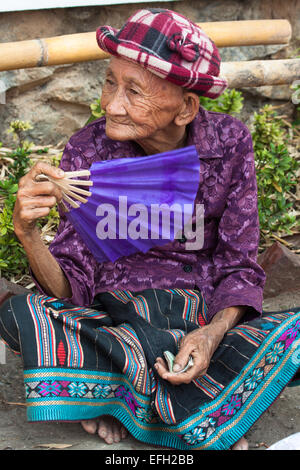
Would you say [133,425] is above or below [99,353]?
below

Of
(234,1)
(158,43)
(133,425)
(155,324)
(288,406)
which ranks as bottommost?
(288,406)

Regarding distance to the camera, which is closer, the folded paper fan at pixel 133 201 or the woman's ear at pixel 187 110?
the folded paper fan at pixel 133 201

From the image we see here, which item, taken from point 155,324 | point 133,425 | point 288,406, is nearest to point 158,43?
point 155,324

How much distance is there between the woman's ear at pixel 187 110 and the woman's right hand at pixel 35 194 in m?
0.61

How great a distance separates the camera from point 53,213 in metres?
3.61

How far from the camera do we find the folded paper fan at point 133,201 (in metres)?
2.33

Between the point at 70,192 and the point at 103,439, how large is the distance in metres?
0.91

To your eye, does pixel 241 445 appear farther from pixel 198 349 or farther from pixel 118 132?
pixel 118 132

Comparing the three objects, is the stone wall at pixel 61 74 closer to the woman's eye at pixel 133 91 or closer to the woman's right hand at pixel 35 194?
the woman's eye at pixel 133 91

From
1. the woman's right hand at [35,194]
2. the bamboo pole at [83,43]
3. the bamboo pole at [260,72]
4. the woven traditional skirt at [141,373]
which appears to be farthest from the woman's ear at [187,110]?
the bamboo pole at [260,72]

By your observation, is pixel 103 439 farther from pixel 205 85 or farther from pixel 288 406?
pixel 205 85

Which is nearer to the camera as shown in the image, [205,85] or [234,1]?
[205,85]

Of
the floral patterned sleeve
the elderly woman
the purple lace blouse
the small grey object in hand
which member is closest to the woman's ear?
the elderly woman

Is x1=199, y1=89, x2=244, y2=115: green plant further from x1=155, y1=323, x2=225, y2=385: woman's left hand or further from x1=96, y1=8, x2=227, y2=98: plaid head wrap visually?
x1=155, y1=323, x2=225, y2=385: woman's left hand
